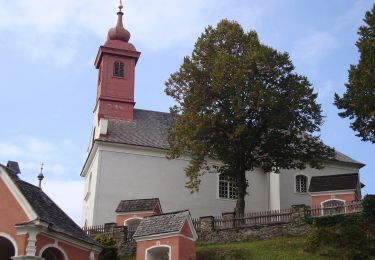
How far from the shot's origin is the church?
49.5 m

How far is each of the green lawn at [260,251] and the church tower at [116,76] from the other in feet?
67.9

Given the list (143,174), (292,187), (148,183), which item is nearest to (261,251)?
(148,183)

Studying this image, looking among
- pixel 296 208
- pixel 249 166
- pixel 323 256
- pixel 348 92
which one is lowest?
pixel 323 256

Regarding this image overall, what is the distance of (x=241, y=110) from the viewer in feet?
143

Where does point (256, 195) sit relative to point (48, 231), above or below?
above

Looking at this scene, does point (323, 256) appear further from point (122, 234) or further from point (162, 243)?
point (122, 234)

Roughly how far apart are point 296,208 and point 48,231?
1760cm

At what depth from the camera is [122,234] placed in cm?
4053

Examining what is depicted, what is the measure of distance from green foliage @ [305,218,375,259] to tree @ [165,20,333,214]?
7437 mm

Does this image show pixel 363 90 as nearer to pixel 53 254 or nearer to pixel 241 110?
pixel 241 110

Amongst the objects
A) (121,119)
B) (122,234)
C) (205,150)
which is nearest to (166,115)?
(121,119)

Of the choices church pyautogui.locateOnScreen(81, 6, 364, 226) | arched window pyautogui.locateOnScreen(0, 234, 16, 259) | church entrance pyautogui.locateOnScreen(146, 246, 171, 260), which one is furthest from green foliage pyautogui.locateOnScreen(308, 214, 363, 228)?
arched window pyautogui.locateOnScreen(0, 234, 16, 259)

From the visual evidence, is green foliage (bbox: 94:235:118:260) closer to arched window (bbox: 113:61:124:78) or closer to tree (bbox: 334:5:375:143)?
tree (bbox: 334:5:375:143)

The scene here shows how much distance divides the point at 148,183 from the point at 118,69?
1177 centimetres
